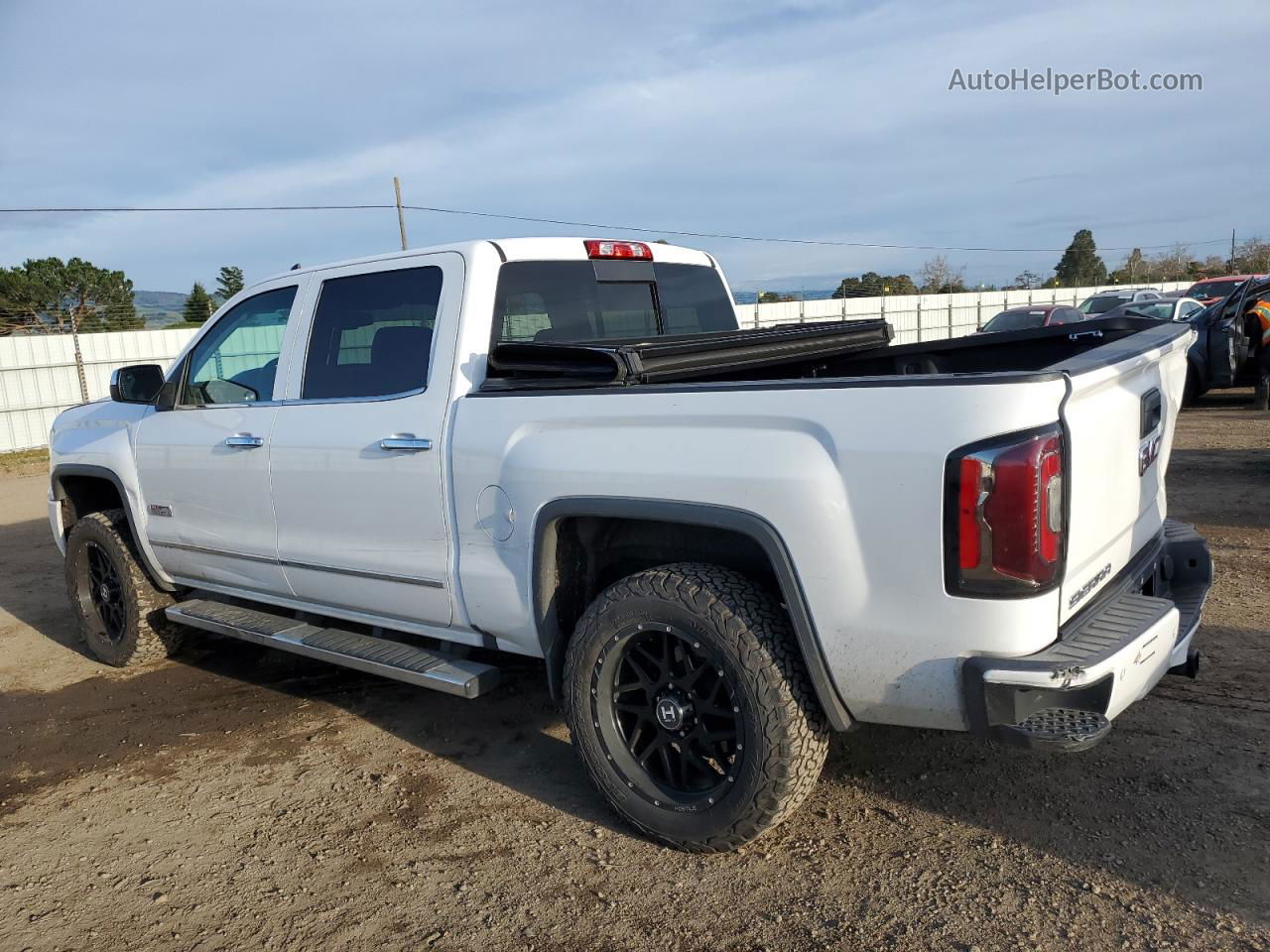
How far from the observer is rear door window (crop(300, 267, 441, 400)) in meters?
3.94

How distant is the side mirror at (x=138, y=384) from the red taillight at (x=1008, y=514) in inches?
164

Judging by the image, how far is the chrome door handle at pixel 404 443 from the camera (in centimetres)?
371

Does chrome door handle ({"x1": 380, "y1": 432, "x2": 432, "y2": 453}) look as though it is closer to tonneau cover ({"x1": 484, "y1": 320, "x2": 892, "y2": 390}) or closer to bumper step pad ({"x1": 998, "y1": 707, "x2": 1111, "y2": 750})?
tonneau cover ({"x1": 484, "y1": 320, "x2": 892, "y2": 390})

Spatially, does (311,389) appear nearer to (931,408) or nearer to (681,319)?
(681,319)

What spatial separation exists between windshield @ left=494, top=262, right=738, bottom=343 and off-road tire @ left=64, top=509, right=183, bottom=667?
2895mm

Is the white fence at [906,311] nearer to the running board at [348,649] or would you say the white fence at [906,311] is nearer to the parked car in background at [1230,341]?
the parked car in background at [1230,341]

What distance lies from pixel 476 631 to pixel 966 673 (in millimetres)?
1895

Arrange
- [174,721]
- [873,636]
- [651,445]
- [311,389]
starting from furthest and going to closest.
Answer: [174,721] < [311,389] < [651,445] < [873,636]

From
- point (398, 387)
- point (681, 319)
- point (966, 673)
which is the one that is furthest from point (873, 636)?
point (681, 319)

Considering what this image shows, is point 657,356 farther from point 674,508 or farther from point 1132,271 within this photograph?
point 1132,271

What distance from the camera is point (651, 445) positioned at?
3090 mm

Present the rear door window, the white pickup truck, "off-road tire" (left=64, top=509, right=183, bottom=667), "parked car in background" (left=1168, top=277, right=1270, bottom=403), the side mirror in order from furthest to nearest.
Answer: "parked car in background" (left=1168, top=277, right=1270, bottom=403) < "off-road tire" (left=64, top=509, right=183, bottom=667) < the side mirror < the rear door window < the white pickup truck

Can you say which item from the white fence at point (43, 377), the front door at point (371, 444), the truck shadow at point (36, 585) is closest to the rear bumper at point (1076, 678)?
the front door at point (371, 444)

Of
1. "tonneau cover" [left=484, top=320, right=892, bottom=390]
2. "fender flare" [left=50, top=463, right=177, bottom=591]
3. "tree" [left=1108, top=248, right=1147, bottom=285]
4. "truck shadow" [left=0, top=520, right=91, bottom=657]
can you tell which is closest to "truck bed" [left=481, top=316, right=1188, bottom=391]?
"tonneau cover" [left=484, top=320, right=892, bottom=390]
